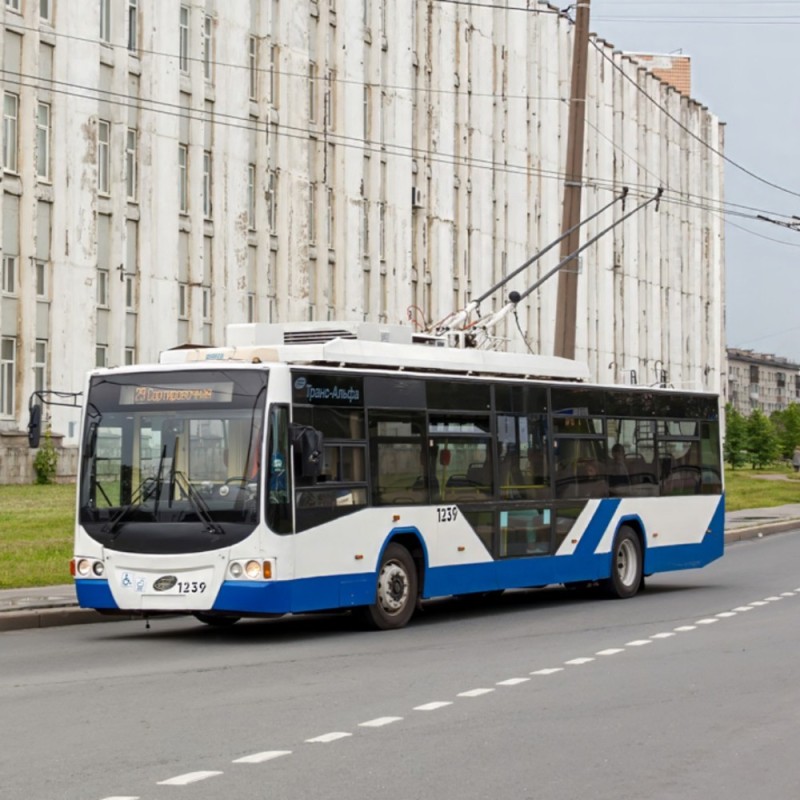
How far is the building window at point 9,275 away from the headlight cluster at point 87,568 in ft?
93.5

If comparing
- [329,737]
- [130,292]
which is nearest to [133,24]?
[130,292]

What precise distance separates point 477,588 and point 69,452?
93.1 ft

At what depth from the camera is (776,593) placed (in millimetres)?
22281

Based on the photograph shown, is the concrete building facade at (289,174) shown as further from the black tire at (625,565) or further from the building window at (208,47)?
the black tire at (625,565)

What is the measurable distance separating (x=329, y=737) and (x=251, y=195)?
147ft

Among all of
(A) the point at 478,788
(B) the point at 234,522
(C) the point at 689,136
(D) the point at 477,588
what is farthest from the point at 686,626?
(C) the point at 689,136

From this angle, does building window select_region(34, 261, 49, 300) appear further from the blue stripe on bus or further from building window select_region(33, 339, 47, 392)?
the blue stripe on bus

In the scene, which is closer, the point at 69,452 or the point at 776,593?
the point at 776,593

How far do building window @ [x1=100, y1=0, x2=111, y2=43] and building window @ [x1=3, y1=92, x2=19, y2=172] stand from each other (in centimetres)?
417

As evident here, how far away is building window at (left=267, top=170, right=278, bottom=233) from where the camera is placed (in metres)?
54.6

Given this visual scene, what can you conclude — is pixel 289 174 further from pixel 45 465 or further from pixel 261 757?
pixel 261 757

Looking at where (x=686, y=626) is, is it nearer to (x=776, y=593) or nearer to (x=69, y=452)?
(x=776, y=593)

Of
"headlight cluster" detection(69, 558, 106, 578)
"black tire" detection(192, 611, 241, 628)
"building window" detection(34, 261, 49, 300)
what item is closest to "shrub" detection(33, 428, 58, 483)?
"building window" detection(34, 261, 49, 300)

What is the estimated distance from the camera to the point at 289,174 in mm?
55312
